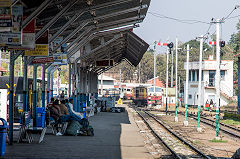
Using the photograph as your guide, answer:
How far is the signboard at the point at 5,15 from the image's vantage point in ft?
30.9

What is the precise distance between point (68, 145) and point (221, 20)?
1008 centimetres

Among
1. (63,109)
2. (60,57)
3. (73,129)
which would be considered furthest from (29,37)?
(60,57)

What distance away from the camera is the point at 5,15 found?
9.59m

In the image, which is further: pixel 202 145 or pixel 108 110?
pixel 108 110

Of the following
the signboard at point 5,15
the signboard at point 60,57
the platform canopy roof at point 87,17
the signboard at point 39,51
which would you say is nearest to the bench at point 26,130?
the signboard at point 39,51

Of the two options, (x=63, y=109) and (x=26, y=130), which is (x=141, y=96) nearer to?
(x=63, y=109)

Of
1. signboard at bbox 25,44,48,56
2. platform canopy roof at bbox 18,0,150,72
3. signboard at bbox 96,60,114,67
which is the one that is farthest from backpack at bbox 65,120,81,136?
signboard at bbox 96,60,114,67

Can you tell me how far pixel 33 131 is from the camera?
48.6ft

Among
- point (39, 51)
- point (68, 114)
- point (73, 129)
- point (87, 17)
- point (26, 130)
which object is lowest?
point (73, 129)

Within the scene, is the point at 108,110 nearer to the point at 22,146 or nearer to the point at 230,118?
the point at 230,118

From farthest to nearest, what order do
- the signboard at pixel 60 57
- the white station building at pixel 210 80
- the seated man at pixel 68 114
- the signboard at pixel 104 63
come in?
the white station building at pixel 210 80 < the signboard at pixel 104 63 < the signboard at pixel 60 57 < the seated man at pixel 68 114

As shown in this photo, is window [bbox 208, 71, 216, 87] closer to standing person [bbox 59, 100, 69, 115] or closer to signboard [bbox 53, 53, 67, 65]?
signboard [bbox 53, 53, 67, 65]

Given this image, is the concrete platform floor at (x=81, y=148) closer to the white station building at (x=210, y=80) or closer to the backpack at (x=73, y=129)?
the backpack at (x=73, y=129)

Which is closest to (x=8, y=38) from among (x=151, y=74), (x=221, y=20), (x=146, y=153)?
(x=146, y=153)
